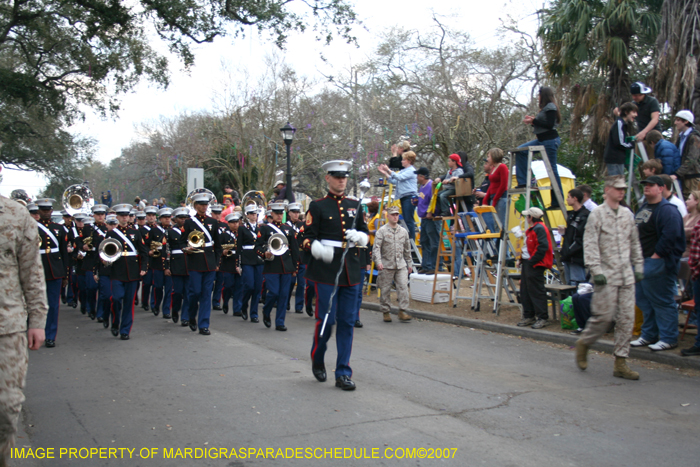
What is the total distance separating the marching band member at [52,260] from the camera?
9.29 metres

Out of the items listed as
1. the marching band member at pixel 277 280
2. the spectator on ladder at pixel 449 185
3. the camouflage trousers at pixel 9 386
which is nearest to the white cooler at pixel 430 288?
the spectator on ladder at pixel 449 185

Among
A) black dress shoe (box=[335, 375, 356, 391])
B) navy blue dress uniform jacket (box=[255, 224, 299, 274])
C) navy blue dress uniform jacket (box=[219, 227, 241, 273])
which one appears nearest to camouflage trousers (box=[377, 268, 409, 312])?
navy blue dress uniform jacket (box=[255, 224, 299, 274])

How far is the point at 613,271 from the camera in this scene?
665 cm

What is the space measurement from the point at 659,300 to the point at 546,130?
134 inches

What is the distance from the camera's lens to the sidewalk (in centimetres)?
758

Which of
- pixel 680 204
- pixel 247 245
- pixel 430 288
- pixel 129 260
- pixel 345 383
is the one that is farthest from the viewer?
pixel 430 288

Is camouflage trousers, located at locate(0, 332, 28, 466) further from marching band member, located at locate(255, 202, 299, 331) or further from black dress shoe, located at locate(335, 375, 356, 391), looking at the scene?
marching band member, located at locate(255, 202, 299, 331)

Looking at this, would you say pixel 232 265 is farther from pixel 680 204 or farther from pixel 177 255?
pixel 680 204

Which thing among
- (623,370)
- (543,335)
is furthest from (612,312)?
(543,335)

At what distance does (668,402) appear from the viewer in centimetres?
597

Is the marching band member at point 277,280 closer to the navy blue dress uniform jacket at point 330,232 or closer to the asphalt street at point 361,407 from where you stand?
the asphalt street at point 361,407

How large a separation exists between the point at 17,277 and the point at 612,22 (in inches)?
561

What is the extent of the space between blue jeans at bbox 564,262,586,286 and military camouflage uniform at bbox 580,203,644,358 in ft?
9.50

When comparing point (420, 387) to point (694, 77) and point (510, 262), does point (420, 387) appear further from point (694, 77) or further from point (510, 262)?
point (694, 77)
